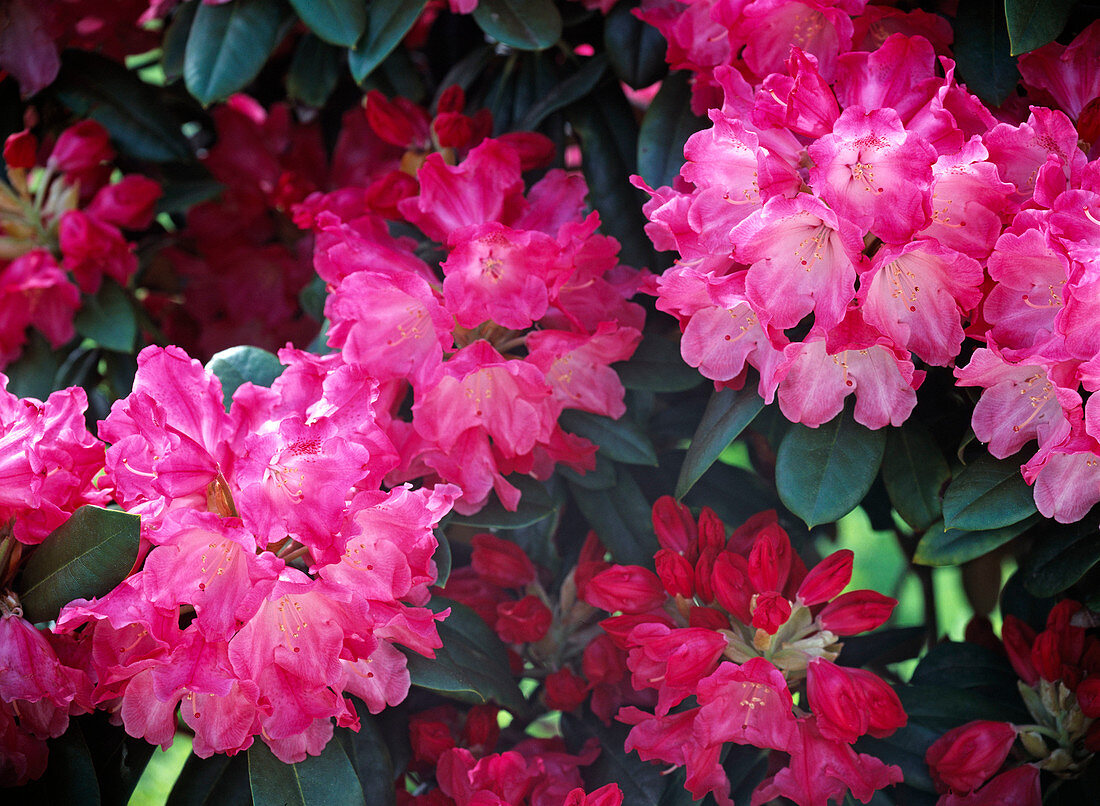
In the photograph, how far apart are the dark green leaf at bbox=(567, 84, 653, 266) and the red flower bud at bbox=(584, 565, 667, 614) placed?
36cm

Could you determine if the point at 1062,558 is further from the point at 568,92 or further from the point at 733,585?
the point at 568,92

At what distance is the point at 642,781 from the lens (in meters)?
0.99

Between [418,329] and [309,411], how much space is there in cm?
14

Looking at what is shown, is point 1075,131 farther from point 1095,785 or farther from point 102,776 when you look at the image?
point 102,776

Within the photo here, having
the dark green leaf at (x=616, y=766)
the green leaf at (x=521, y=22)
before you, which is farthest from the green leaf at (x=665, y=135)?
the dark green leaf at (x=616, y=766)

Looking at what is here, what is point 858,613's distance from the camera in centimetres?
90

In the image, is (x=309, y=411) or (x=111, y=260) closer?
(x=309, y=411)

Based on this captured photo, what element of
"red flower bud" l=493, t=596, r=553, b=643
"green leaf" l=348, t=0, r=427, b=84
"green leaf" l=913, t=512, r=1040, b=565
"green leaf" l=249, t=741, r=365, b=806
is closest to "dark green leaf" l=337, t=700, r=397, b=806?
"green leaf" l=249, t=741, r=365, b=806

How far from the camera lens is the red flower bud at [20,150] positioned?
112 cm

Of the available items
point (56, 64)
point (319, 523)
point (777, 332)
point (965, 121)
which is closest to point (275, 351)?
point (56, 64)

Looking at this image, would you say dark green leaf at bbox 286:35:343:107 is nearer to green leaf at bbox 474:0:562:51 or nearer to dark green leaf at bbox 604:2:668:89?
green leaf at bbox 474:0:562:51

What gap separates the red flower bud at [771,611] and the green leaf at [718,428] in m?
0.12

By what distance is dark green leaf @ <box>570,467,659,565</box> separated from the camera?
41.5 inches

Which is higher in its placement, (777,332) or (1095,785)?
(777,332)
